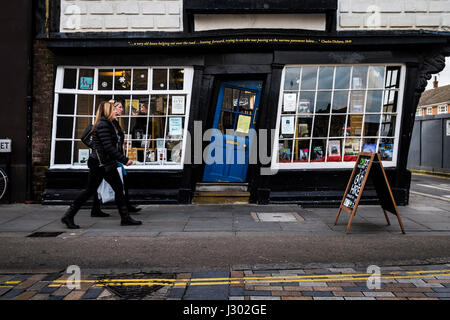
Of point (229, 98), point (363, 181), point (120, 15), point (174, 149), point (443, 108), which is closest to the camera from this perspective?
point (363, 181)

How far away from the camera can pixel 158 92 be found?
8.86 meters

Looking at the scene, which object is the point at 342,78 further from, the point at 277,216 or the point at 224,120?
the point at 277,216

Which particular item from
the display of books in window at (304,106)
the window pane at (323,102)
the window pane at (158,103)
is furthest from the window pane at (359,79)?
the window pane at (158,103)

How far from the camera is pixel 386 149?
894 cm

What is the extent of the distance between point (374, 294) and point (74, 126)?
7.72 m

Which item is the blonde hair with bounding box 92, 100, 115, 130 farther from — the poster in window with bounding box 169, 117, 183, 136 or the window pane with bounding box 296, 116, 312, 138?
the window pane with bounding box 296, 116, 312, 138

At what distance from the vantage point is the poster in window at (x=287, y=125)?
8.88 metres

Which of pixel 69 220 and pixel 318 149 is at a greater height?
pixel 318 149

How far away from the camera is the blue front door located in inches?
360

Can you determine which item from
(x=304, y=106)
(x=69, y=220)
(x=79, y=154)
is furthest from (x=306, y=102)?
(x=69, y=220)

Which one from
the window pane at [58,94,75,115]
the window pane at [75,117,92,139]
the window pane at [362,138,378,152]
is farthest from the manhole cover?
the window pane at [58,94,75,115]

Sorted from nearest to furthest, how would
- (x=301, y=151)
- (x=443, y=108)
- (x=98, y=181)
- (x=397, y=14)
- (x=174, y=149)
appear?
(x=98, y=181), (x=397, y=14), (x=301, y=151), (x=174, y=149), (x=443, y=108)

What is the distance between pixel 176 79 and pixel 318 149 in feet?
12.5
